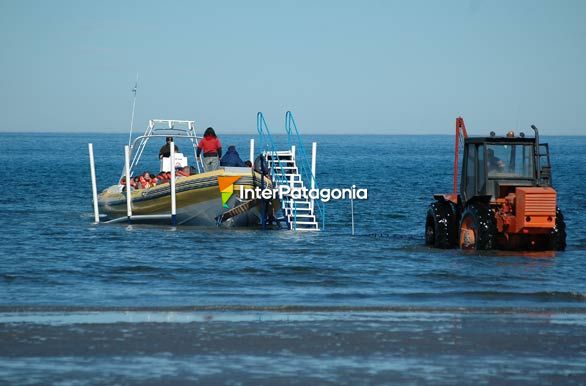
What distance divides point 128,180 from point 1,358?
15669mm

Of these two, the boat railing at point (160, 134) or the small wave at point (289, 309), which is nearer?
the small wave at point (289, 309)

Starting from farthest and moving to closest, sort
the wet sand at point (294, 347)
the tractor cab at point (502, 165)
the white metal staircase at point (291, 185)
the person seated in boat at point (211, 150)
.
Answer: the person seated in boat at point (211, 150), the white metal staircase at point (291, 185), the tractor cab at point (502, 165), the wet sand at point (294, 347)

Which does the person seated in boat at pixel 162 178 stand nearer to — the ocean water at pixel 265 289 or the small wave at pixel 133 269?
the ocean water at pixel 265 289

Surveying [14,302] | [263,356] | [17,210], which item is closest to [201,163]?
[17,210]

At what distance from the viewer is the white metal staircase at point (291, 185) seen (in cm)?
2343

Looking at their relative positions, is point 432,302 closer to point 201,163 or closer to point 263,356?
point 263,356

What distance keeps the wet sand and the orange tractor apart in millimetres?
5121

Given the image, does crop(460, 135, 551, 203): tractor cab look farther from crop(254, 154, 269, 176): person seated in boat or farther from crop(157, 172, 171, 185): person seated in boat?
crop(157, 172, 171, 185): person seated in boat

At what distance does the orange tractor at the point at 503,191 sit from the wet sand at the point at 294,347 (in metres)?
5.12

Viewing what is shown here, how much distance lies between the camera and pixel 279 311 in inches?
476

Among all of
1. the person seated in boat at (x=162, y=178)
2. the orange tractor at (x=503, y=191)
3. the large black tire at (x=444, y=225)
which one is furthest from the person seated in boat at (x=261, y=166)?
the orange tractor at (x=503, y=191)

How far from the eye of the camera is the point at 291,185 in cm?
2338

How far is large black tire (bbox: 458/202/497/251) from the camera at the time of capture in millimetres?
17359

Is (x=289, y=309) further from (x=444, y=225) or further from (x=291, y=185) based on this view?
(x=291, y=185)
